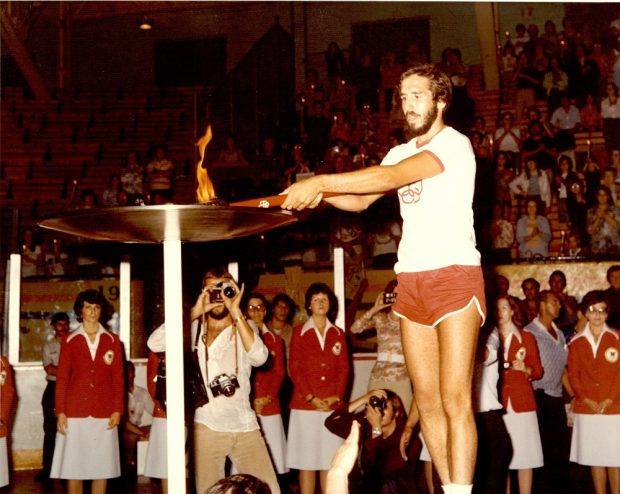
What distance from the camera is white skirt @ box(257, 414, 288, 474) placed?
669cm

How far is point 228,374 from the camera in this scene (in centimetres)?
477

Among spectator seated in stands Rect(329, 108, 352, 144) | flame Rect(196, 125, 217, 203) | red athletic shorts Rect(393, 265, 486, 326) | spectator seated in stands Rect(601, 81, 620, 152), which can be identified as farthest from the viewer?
spectator seated in stands Rect(329, 108, 352, 144)

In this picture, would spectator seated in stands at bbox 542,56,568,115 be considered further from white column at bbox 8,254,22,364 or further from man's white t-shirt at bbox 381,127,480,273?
man's white t-shirt at bbox 381,127,480,273

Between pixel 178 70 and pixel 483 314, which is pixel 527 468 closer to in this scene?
pixel 483 314

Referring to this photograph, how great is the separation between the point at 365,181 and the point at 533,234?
8124 mm

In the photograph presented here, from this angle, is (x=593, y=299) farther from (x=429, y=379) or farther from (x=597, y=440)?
(x=429, y=379)

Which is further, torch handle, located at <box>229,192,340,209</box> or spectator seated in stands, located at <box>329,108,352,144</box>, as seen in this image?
spectator seated in stands, located at <box>329,108,352,144</box>

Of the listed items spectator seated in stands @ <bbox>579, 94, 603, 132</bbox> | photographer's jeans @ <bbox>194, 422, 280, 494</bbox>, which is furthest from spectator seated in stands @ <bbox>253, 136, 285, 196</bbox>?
photographer's jeans @ <bbox>194, 422, 280, 494</bbox>

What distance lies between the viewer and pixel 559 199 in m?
11.4

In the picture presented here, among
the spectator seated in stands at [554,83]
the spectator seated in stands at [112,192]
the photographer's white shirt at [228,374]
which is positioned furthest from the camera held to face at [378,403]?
the spectator seated in stands at [554,83]

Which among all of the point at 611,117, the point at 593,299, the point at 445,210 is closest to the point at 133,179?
the point at 611,117

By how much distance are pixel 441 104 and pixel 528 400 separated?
406 centimetres

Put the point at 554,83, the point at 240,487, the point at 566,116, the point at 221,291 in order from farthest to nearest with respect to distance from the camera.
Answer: the point at 554,83, the point at 566,116, the point at 221,291, the point at 240,487

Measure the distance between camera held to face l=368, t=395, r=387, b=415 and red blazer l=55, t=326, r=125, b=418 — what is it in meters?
2.08
